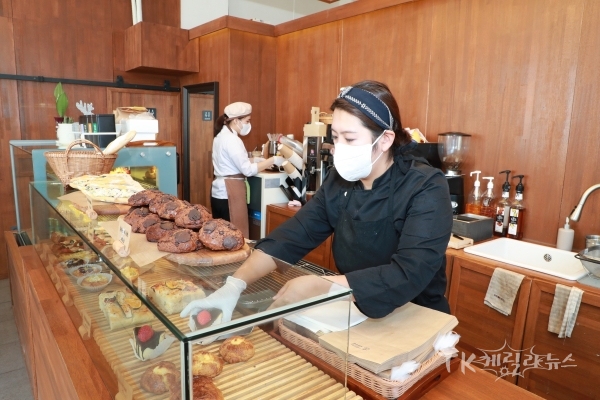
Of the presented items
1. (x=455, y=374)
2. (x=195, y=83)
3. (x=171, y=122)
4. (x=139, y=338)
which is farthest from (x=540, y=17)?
(x=171, y=122)

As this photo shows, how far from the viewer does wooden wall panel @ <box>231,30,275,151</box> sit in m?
4.26

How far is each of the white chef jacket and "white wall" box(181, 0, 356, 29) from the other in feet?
6.07

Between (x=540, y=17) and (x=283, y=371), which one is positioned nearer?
(x=283, y=371)

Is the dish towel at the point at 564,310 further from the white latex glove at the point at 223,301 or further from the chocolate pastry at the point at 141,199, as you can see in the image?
the chocolate pastry at the point at 141,199

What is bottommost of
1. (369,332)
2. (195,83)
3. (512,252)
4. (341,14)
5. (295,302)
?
(512,252)

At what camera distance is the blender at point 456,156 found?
109 inches

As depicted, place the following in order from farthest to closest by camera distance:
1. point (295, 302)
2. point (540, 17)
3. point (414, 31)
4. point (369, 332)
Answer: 1. point (414, 31)
2. point (540, 17)
3. point (369, 332)
4. point (295, 302)

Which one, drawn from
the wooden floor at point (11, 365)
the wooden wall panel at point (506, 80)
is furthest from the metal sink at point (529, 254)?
the wooden floor at point (11, 365)

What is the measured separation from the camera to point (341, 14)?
368 centimetres

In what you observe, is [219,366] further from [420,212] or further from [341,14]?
[341,14]

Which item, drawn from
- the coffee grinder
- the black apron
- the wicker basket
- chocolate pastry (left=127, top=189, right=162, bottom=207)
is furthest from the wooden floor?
the coffee grinder

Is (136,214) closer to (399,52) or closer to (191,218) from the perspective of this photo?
(191,218)

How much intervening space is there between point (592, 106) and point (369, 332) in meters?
2.06

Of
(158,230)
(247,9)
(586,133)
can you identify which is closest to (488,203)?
(586,133)
